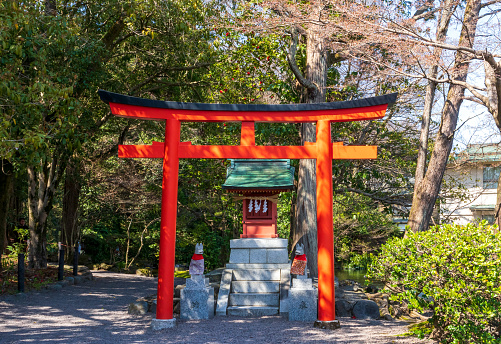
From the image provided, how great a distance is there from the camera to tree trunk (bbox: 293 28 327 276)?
11.0 meters

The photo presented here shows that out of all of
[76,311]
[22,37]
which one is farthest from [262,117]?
[76,311]

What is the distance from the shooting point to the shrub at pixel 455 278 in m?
4.88

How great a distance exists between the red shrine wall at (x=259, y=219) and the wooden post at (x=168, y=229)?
2835mm

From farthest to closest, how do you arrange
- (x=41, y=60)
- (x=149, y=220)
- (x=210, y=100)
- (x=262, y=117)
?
1. (x=149, y=220)
2. (x=210, y=100)
3. (x=41, y=60)
4. (x=262, y=117)

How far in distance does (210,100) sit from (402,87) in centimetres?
571

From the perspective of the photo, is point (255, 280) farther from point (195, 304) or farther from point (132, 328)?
point (132, 328)

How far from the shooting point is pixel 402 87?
12.1 meters

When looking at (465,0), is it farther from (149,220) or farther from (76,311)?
(149,220)

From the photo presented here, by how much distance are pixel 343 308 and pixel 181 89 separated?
31.0 feet

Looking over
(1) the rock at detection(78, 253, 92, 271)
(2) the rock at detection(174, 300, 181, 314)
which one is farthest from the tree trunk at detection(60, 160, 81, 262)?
(2) the rock at detection(174, 300, 181, 314)

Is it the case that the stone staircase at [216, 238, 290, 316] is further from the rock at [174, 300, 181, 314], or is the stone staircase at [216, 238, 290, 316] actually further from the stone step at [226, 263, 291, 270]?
the rock at [174, 300, 181, 314]

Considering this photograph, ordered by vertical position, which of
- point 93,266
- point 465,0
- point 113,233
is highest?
point 465,0

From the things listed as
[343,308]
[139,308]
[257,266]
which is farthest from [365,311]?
[139,308]

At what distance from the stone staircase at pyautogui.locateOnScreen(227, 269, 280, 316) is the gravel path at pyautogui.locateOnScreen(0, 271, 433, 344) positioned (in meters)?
0.32
